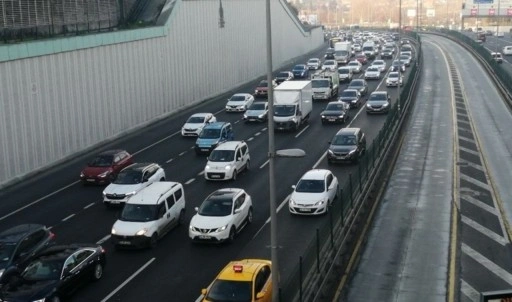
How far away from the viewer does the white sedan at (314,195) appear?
2719cm

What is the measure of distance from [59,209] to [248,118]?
2236cm

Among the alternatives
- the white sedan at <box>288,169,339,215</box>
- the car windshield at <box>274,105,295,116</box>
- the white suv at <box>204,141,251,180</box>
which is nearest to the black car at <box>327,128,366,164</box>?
the white suv at <box>204,141,251,180</box>

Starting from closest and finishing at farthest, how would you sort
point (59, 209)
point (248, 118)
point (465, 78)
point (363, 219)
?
1. point (363, 219)
2. point (59, 209)
3. point (248, 118)
4. point (465, 78)

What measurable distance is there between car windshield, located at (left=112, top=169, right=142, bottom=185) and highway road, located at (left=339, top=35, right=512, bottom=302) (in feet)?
34.1

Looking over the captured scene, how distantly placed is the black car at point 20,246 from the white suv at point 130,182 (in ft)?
18.6

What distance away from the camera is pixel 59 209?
3028cm

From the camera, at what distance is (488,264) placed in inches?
903

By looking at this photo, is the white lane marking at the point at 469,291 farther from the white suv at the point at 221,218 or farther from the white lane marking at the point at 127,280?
the white lane marking at the point at 127,280

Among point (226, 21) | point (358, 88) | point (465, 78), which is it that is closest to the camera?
point (358, 88)

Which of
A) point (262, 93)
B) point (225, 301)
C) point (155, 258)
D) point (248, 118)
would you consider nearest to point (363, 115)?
point (248, 118)

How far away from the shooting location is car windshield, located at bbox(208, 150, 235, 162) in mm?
33938

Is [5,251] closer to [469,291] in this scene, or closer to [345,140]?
[469,291]

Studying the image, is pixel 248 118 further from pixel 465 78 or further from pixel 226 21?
pixel 465 78

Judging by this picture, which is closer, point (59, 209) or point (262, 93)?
point (59, 209)
